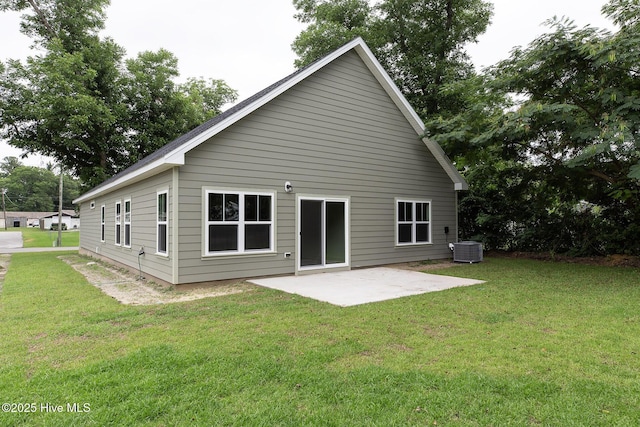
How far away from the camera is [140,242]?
9016 mm

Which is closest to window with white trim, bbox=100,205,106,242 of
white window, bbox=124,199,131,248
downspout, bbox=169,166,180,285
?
white window, bbox=124,199,131,248

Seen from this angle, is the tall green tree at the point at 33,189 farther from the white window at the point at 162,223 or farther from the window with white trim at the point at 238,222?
the window with white trim at the point at 238,222

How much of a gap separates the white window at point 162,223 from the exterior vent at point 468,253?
Answer: 8.25 meters

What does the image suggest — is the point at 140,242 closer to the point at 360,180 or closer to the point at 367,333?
the point at 360,180

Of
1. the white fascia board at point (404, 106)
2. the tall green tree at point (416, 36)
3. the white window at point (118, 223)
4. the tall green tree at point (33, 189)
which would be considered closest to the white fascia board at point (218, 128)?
the white fascia board at point (404, 106)

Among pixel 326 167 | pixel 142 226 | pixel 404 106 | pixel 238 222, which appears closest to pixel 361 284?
pixel 238 222

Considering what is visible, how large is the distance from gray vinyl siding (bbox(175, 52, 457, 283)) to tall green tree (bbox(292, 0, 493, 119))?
6.79m

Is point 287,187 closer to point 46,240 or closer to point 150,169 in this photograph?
point 150,169

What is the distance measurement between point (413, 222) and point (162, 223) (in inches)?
275

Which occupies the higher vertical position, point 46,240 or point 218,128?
point 218,128

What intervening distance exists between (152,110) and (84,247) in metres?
8.18

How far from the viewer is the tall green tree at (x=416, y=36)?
1650cm

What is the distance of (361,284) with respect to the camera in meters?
7.50

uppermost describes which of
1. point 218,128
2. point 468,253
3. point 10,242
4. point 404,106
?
point 404,106
